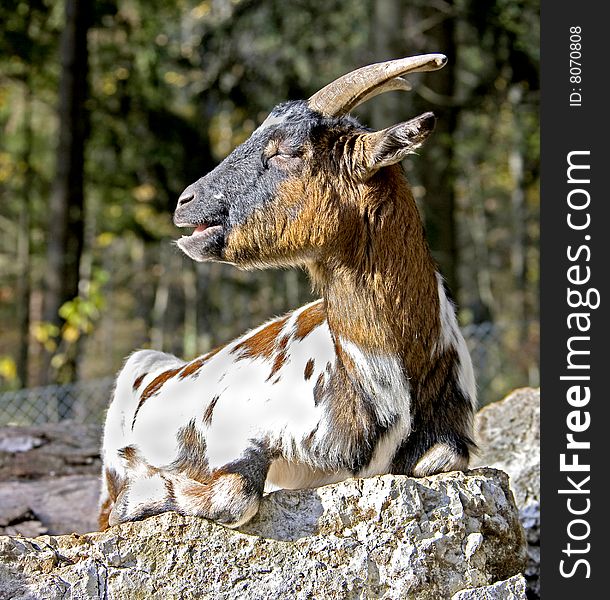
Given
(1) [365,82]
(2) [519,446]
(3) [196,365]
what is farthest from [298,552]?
(2) [519,446]

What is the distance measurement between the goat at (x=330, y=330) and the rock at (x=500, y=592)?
1.65ft

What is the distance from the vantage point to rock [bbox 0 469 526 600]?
386 cm

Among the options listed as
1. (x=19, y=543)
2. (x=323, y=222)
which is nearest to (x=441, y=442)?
(x=323, y=222)

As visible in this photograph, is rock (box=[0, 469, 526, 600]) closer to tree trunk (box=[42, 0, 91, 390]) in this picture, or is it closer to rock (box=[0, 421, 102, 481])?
rock (box=[0, 421, 102, 481])

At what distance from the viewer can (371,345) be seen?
4.14 metres

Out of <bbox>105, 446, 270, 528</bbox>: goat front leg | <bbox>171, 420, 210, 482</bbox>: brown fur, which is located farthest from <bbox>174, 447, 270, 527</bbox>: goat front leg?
<bbox>171, 420, 210, 482</bbox>: brown fur

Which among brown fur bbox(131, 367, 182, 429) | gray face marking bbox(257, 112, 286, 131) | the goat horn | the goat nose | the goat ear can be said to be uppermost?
the goat horn

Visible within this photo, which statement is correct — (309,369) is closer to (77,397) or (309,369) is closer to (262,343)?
(262,343)

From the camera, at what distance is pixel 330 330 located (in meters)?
4.28

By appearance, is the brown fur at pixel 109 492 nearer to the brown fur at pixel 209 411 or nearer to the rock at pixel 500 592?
the brown fur at pixel 209 411

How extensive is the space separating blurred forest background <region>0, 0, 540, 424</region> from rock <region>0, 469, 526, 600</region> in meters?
6.54

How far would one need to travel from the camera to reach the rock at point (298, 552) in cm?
386

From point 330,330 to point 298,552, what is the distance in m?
0.92

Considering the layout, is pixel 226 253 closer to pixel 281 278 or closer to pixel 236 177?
pixel 236 177
